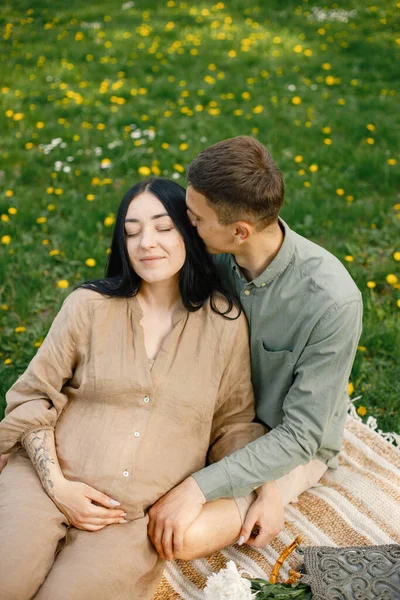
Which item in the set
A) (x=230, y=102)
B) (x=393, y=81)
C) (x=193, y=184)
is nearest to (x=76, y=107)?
(x=230, y=102)

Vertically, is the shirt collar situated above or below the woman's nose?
below

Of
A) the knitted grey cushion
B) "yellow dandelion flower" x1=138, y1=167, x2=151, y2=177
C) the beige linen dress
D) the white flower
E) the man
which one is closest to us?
the white flower

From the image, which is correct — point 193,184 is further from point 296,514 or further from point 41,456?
point 296,514

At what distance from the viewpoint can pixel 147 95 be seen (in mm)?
6676

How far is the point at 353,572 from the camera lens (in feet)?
7.58

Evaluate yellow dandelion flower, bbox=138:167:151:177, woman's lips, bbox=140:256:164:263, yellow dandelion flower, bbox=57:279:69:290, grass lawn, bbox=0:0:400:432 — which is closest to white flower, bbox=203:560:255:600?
woman's lips, bbox=140:256:164:263

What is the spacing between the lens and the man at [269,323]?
2.46 meters

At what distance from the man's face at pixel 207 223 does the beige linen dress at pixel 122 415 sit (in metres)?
0.26

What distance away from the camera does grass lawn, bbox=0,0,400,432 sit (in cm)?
411

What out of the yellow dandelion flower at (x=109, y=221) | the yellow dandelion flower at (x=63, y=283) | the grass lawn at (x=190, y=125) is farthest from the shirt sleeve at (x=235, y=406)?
the yellow dandelion flower at (x=109, y=221)

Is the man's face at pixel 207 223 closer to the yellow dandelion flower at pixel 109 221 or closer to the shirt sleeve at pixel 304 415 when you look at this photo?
the shirt sleeve at pixel 304 415

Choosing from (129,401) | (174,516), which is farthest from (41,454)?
(174,516)

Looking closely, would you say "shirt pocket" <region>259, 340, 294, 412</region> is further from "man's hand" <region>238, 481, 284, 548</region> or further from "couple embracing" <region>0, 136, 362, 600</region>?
"man's hand" <region>238, 481, 284, 548</region>

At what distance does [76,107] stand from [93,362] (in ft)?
14.4
